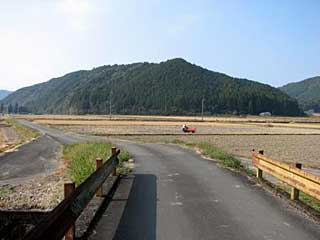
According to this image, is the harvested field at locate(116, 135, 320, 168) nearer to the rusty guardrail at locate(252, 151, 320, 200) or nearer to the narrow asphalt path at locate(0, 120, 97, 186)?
the narrow asphalt path at locate(0, 120, 97, 186)

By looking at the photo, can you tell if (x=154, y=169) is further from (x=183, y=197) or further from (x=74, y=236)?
(x=74, y=236)

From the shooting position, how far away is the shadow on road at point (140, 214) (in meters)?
7.29

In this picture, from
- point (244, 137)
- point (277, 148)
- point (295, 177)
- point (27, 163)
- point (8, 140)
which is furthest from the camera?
point (244, 137)

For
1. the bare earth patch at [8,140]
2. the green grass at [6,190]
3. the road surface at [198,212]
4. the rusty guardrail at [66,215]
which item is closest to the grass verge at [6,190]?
the green grass at [6,190]

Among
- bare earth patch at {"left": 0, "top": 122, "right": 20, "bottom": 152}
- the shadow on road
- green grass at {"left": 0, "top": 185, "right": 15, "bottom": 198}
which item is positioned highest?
the shadow on road

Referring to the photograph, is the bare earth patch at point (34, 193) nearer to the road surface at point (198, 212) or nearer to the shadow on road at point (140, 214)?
the road surface at point (198, 212)

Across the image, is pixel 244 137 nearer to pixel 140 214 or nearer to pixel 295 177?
pixel 295 177

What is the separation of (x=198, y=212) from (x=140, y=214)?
3.82ft

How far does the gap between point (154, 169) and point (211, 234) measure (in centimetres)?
886

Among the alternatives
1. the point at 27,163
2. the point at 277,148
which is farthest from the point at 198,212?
the point at 277,148

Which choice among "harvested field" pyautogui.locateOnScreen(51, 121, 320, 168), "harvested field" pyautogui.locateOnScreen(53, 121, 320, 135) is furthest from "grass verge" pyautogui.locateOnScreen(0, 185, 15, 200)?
"harvested field" pyautogui.locateOnScreen(53, 121, 320, 135)

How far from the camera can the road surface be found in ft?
24.2

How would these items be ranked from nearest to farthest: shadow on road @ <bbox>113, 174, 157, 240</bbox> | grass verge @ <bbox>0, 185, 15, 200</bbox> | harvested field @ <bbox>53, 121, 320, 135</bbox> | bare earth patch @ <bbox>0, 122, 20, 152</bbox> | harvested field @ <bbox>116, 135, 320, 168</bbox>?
1. shadow on road @ <bbox>113, 174, 157, 240</bbox>
2. grass verge @ <bbox>0, 185, 15, 200</bbox>
3. harvested field @ <bbox>116, 135, 320, 168</bbox>
4. bare earth patch @ <bbox>0, 122, 20, 152</bbox>
5. harvested field @ <bbox>53, 121, 320, 135</bbox>

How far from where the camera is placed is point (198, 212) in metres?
8.91
